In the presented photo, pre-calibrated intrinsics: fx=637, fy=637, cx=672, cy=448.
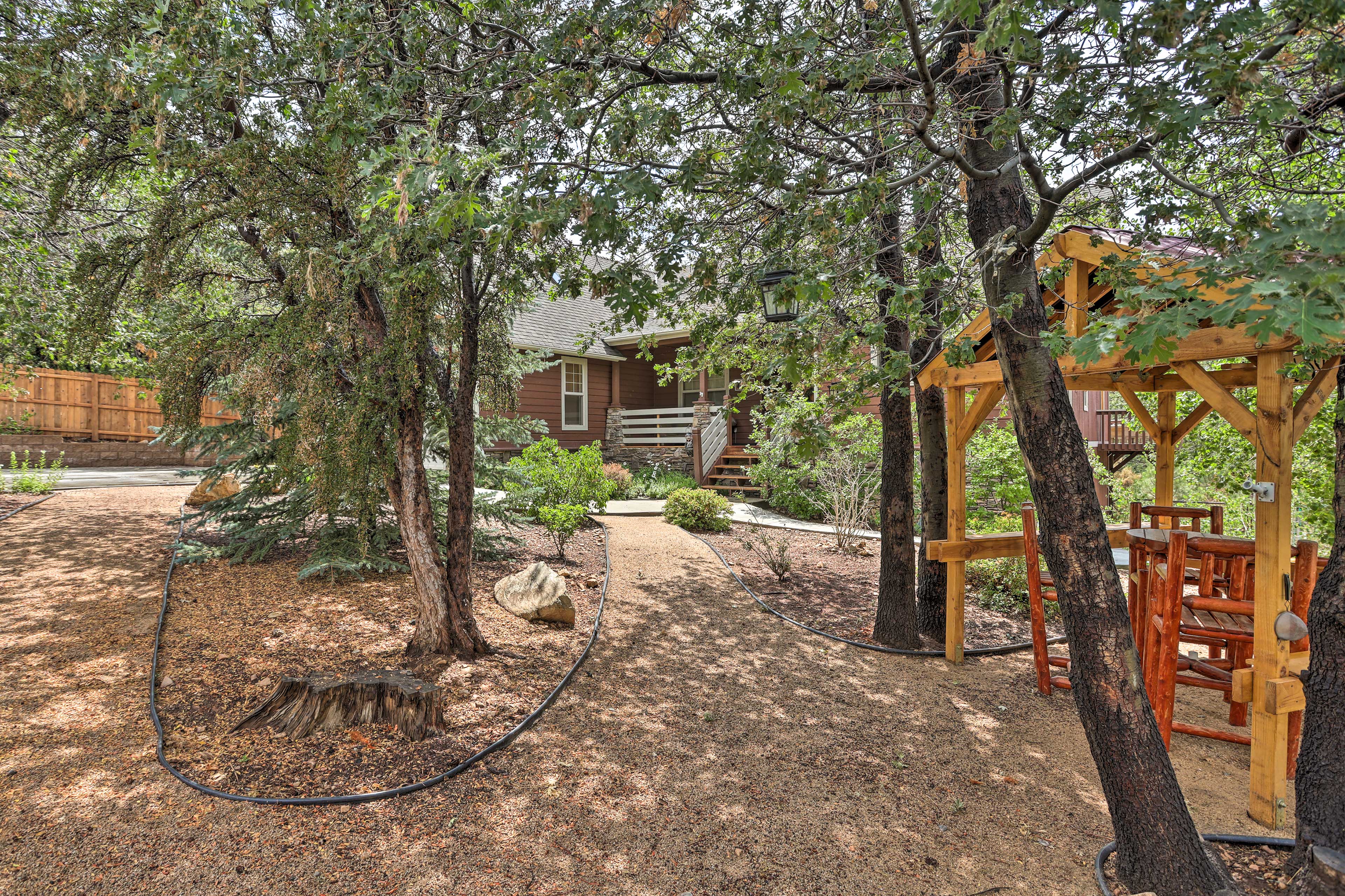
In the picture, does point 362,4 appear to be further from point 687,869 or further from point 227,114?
point 687,869

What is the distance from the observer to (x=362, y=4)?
3439mm

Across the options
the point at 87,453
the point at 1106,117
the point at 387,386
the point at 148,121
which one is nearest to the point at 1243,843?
the point at 1106,117

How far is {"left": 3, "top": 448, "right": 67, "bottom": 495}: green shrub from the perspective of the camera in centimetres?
905

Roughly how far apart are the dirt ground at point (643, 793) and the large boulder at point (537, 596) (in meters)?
0.66

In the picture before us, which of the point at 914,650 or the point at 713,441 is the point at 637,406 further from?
the point at 914,650

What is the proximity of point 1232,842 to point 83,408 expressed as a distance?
21353 mm

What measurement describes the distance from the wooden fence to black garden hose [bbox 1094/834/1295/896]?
670 inches

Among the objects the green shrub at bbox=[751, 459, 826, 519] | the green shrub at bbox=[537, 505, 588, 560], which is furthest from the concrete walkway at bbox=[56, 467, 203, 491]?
the green shrub at bbox=[751, 459, 826, 519]

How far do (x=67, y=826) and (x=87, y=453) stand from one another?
16.4 m

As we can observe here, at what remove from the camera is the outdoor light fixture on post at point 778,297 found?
10.5ft

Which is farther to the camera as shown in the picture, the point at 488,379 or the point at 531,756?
the point at 488,379

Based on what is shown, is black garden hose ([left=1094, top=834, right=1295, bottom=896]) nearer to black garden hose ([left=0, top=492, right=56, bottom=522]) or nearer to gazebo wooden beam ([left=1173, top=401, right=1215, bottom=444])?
gazebo wooden beam ([left=1173, top=401, right=1215, bottom=444])

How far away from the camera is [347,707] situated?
3.70 metres

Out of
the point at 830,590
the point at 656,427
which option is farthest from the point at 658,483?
the point at 830,590
